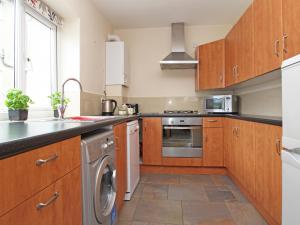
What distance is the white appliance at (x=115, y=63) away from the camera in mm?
3516

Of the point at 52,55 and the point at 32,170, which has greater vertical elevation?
the point at 52,55

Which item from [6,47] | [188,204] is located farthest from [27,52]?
[188,204]

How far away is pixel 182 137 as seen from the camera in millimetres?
3318

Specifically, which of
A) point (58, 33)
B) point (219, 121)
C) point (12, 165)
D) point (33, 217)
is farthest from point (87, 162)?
point (219, 121)

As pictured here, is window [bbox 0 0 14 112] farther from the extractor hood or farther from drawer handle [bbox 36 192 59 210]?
the extractor hood

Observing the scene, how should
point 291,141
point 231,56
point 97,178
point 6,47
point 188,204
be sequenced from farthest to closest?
point 231,56 < point 188,204 < point 6,47 < point 97,178 < point 291,141

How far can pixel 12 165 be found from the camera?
25.9 inches

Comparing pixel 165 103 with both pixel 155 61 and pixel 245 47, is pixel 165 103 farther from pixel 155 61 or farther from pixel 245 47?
pixel 245 47

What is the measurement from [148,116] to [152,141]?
38cm

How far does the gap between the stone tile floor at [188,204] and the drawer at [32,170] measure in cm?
118

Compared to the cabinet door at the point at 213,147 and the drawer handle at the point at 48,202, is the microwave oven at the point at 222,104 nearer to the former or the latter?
the cabinet door at the point at 213,147

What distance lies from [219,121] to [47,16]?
2509 mm

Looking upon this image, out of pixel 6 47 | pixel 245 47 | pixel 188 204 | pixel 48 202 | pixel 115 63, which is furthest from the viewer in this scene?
pixel 115 63

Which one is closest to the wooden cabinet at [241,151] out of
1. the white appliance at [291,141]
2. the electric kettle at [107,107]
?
the white appliance at [291,141]
